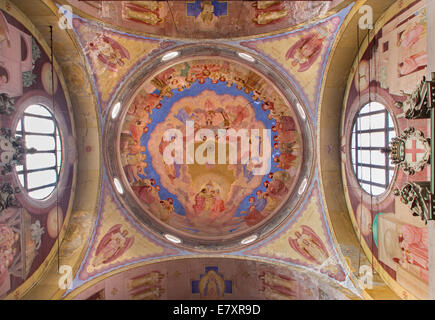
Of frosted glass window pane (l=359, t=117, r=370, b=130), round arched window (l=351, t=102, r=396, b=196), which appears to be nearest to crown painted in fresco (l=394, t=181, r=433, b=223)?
round arched window (l=351, t=102, r=396, b=196)

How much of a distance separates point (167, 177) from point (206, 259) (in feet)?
12.5

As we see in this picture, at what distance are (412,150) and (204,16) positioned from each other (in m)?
7.56

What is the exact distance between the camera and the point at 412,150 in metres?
6.54

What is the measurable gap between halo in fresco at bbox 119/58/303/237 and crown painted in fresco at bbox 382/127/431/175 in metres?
4.29

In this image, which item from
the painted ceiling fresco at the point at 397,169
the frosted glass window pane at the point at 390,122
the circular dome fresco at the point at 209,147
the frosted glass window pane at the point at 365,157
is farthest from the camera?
the circular dome fresco at the point at 209,147

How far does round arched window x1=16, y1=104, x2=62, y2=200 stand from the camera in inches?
337

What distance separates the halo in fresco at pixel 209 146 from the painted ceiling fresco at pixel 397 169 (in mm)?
2770

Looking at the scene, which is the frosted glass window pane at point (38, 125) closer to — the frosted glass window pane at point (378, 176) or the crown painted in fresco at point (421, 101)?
the crown painted in fresco at point (421, 101)

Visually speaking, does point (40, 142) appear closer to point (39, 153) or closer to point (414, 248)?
point (39, 153)

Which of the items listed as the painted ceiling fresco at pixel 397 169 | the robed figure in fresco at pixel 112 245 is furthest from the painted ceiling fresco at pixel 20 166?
the painted ceiling fresco at pixel 397 169

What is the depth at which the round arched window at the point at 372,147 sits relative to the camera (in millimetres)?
8508

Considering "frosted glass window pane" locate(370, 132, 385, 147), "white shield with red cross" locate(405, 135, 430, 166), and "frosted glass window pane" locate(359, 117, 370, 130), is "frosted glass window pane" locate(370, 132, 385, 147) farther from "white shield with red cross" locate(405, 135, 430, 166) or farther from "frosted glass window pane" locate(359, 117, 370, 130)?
"white shield with red cross" locate(405, 135, 430, 166)

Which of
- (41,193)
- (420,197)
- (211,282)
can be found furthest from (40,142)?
(420,197)

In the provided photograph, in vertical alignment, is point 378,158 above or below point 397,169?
above
